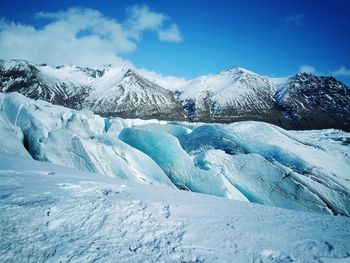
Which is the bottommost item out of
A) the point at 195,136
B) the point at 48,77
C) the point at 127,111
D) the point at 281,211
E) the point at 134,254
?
the point at 134,254

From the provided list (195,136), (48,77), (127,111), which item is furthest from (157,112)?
(195,136)

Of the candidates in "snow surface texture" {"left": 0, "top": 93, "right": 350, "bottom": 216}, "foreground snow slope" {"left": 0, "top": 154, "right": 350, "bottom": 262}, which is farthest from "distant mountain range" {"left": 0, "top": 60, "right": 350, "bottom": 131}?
"foreground snow slope" {"left": 0, "top": 154, "right": 350, "bottom": 262}

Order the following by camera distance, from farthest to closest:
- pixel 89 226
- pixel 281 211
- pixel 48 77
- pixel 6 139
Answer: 1. pixel 48 77
2. pixel 6 139
3. pixel 281 211
4. pixel 89 226

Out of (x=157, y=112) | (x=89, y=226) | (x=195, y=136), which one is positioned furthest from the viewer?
(x=157, y=112)

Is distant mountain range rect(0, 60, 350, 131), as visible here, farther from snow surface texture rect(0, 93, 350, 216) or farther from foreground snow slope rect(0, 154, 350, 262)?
foreground snow slope rect(0, 154, 350, 262)

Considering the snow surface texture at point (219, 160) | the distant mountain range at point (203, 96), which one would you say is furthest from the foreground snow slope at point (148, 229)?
the distant mountain range at point (203, 96)

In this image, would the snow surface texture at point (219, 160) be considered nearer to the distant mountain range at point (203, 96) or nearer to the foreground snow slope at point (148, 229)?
the foreground snow slope at point (148, 229)

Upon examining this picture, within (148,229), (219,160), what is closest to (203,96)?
(219,160)

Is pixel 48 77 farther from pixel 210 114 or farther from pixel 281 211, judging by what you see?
pixel 281 211
